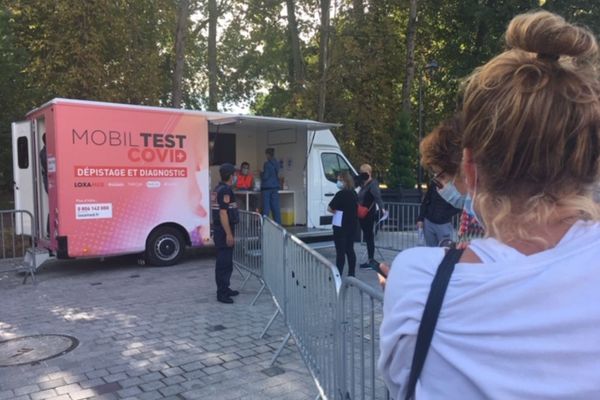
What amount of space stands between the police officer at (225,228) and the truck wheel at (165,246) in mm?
2836

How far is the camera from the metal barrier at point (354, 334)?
2521mm

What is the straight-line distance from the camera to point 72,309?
6.53m

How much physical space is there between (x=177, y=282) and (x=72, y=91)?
8.11 metres

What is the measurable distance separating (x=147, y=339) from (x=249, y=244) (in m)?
2.19

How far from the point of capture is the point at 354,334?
2770 millimetres

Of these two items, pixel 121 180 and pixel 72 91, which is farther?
pixel 72 91

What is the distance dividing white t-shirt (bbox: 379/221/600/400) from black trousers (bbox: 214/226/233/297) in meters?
5.84

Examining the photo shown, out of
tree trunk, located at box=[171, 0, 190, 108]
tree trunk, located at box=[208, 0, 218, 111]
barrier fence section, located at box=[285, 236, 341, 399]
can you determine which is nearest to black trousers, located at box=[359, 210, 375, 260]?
barrier fence section, located at box=[285, 236, 341, 399]

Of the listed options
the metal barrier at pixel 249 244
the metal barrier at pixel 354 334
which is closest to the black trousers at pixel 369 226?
the metal barrier at pixel 249 244

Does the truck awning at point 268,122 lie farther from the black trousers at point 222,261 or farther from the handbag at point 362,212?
the black trousers at point 222,261

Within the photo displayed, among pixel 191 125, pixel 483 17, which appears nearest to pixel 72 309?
pixel 191 125

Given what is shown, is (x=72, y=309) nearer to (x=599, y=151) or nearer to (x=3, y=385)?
(x=3, y=385)

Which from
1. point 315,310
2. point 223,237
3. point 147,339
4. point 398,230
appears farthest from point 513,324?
point 398,230

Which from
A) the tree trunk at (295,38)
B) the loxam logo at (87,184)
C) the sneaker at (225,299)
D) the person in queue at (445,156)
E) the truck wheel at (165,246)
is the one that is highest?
the tree trunk at (295,38)
